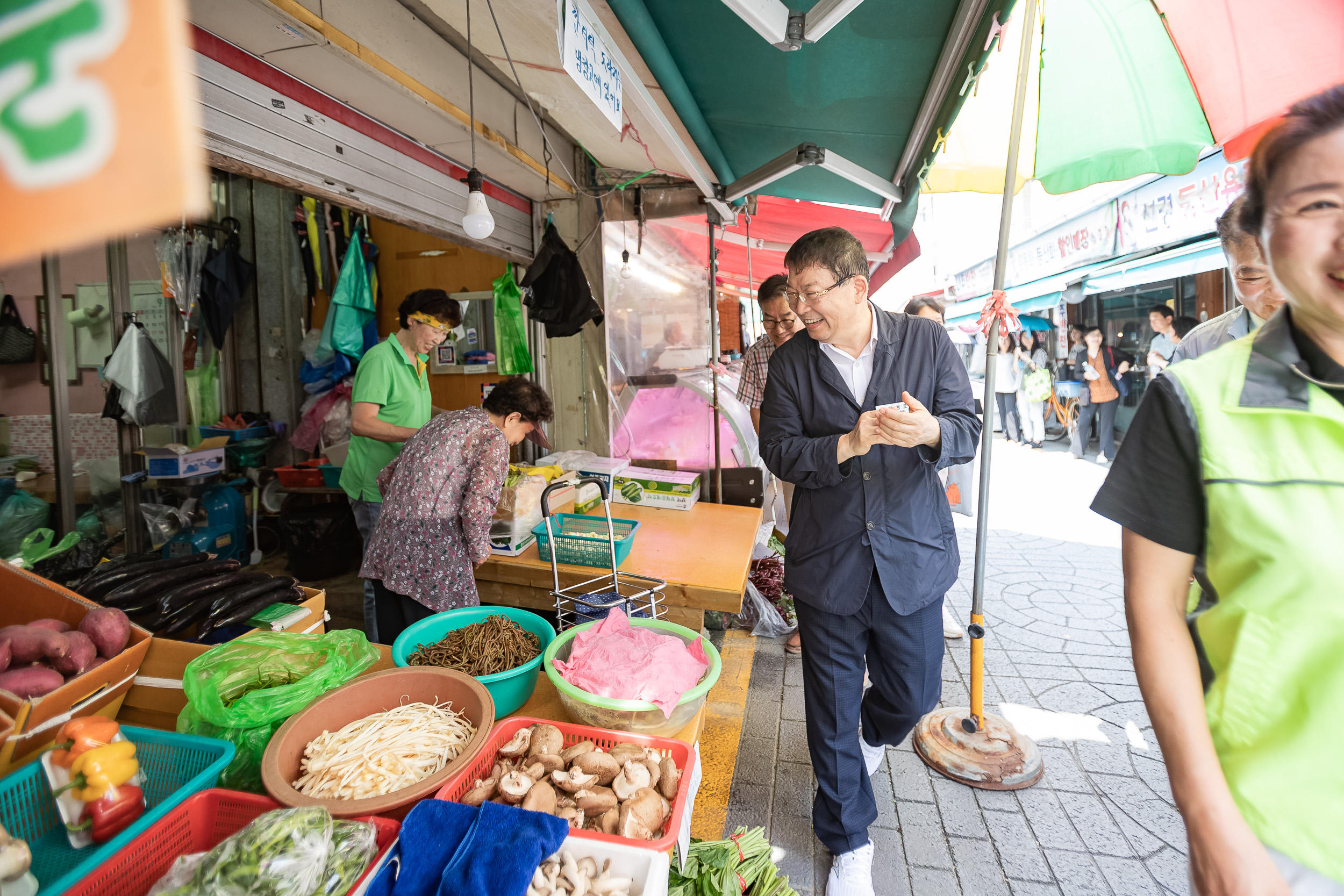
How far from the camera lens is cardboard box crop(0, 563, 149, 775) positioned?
4.29 feet

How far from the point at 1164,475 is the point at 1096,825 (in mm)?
2282

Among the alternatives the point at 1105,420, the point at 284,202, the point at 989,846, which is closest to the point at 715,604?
the point at 989,846

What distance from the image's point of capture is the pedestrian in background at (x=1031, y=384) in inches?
492

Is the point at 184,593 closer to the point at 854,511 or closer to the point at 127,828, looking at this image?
the point at 127,828

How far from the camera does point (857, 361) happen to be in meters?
2.35

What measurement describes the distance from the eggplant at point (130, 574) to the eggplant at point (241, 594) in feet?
0.90

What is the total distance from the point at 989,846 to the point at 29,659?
316cm

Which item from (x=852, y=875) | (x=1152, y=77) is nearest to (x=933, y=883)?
(x=852, y=875)

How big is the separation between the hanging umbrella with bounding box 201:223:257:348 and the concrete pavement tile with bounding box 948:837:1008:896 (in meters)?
6.75

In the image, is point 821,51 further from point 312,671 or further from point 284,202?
point 284,202

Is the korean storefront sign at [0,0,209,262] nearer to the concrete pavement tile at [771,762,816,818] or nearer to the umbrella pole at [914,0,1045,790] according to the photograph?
the umbrella pole at [914,0,1045,790]

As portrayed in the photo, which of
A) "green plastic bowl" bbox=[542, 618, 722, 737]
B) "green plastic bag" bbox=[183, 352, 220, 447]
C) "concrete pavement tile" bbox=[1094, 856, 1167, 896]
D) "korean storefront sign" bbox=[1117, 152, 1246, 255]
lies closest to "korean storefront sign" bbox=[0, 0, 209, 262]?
"green plastic bowl" bbox=[542, 618, 722, 737]

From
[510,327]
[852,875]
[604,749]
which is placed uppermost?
[510,327]

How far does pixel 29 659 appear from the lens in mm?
1487
